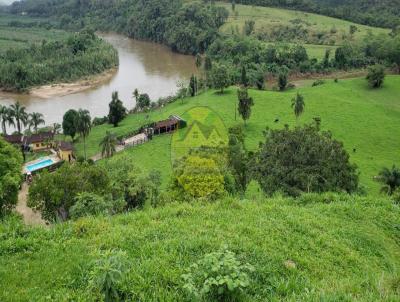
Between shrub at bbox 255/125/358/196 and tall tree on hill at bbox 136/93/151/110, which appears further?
tall tree on hill at bbox 136/93/151/110

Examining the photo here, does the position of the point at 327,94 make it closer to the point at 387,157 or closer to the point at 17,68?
the point at 387,157

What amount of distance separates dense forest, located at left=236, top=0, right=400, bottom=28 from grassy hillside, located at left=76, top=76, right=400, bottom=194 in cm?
5723

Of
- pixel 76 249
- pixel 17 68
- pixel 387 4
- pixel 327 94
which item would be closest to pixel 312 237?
pixel 76 249

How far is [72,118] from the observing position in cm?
4741

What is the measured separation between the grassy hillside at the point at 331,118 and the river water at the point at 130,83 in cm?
1146

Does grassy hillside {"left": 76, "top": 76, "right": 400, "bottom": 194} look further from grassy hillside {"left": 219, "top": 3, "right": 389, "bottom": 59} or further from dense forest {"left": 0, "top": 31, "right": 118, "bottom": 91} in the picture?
grassy hillside {"left": 219, "top": 3, "right": 389, "bottom": 59}

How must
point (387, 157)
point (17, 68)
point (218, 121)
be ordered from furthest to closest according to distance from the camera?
point (17, 68) → point (218, 121) → point (387, 157)

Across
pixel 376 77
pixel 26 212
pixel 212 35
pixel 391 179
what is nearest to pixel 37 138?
pixel 26 212

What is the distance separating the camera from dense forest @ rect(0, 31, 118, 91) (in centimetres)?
7562

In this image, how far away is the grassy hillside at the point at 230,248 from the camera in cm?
792

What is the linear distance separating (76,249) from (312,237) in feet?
18.1

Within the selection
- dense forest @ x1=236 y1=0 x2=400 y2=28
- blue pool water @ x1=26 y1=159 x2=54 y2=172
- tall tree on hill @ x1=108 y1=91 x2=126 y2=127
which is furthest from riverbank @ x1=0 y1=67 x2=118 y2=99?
dense forest @ x1=236 y1=0 x2=400 y2=28

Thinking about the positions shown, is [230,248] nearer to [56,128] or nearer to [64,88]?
[56,128]

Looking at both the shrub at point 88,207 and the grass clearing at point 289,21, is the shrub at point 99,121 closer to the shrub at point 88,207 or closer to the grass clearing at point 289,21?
the shrub at point 88,207
